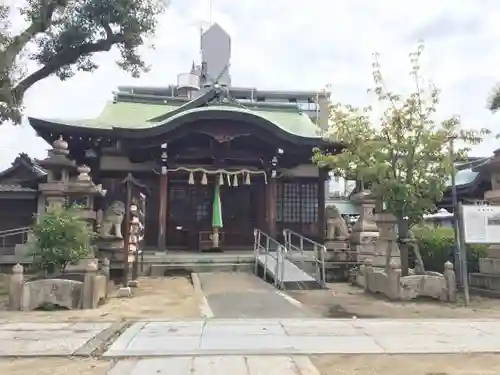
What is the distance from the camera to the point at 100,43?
14.3 m

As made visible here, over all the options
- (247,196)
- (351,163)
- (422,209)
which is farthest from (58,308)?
(247,196)

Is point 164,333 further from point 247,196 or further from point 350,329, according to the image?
point 247,196

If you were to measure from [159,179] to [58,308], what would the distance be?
30.5ft

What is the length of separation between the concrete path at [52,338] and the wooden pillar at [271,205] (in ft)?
34.7

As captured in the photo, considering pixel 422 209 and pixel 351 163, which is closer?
pixel 422 209

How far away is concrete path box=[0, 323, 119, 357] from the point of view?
19.1ft

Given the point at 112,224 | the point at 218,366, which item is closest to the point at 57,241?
the point at 112,224

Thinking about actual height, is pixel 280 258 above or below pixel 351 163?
below

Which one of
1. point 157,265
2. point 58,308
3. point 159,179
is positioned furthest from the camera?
point 159,179

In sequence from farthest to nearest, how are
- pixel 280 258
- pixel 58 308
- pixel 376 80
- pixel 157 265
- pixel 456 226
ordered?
pixel 157 265 < pixel 280 258 < pixel 376 80 < pixel 456 226 < pixel 58 308

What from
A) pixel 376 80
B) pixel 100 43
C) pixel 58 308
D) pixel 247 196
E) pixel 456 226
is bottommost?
pixel 58 308

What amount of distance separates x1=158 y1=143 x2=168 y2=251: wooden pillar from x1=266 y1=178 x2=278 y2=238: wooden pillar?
12.3 feet

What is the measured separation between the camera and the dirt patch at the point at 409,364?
5.03 metres

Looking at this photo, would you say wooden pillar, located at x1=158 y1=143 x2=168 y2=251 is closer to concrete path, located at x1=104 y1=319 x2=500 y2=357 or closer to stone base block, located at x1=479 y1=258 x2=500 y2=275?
concrete path, located at x1=104 y1=319 x2=500 y2=357
